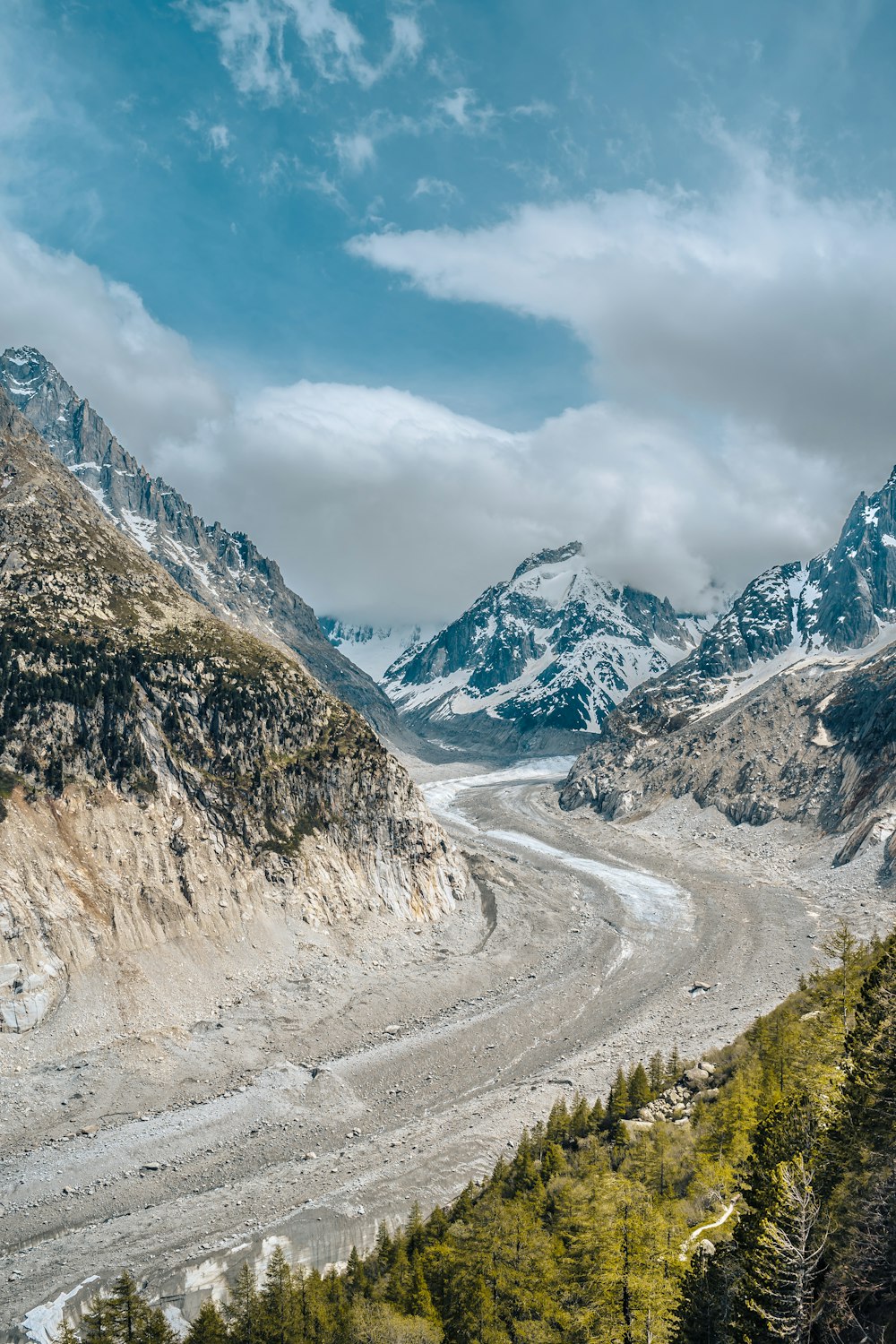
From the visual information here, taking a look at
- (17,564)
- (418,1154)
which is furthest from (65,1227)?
(17,564)

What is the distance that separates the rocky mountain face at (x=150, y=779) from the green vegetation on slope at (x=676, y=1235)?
120 ft

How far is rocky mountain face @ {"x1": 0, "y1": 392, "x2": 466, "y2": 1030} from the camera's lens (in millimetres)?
71125

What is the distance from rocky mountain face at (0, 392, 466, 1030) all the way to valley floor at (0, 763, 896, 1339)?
413 centimetres

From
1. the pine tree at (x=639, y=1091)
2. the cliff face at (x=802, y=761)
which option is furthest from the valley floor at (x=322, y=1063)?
the cliff face at (x=802, y=761)

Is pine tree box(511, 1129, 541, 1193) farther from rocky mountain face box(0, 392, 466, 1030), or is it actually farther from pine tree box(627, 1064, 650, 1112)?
rocky mountain face box(0, 392, 466, 1030)

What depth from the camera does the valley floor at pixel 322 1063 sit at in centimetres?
4741

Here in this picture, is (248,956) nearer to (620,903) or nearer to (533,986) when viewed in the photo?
(533,986)

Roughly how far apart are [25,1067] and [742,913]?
8712cm

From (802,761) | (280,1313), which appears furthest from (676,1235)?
(802,761)

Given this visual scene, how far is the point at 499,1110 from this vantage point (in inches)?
2334

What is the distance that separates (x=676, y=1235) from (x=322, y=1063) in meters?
39.8

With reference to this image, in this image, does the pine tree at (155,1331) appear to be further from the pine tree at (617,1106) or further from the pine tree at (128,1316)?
the pine tree at (617,1106)

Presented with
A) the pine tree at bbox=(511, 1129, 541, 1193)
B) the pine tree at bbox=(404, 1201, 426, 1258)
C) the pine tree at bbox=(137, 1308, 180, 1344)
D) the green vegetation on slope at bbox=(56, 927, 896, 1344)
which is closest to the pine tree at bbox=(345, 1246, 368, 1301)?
the green vegetation on slope at bbox=(56, 927, 896, 1344)

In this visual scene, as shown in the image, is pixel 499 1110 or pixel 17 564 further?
pixel 17 564
